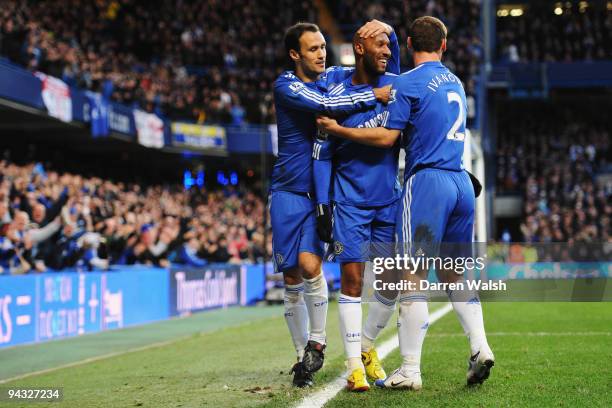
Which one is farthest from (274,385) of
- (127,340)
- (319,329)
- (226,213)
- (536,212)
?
(536,212)

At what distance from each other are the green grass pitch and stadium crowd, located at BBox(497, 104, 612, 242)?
1860 cm

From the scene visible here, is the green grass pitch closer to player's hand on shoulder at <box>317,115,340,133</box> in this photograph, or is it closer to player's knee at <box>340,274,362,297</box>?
player's knee at <box>340,274,362,297</box>

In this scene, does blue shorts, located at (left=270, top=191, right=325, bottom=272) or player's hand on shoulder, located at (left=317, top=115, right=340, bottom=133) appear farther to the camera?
blue shorts, located at (left=270, top=191, right=325, bottom=272)

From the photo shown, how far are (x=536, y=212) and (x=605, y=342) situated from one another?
26.9 meters

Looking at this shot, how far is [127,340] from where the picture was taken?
43.5ft

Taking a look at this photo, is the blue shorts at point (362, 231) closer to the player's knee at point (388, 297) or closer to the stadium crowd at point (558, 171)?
the player's knee at point (388, 297)

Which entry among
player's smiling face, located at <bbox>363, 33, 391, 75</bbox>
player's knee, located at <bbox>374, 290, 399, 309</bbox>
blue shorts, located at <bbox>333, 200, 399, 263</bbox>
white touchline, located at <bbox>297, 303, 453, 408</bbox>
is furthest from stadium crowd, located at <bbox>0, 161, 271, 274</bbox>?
player's smiling face, located at <bbox>363, 33, 391, 75</bbox>

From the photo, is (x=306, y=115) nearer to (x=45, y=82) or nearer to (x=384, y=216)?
(x=384, y=216)

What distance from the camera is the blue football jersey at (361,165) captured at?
6.38 meters

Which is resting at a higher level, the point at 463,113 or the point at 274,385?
the point at 463,113

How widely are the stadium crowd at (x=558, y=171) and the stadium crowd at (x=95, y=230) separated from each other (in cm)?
1124

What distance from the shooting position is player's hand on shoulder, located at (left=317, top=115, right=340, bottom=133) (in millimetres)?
6352

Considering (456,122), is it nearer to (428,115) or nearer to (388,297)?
(428,115)

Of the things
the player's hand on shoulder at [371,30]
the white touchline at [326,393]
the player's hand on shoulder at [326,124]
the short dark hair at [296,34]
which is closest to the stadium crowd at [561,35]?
the white touchline at [326,393]
